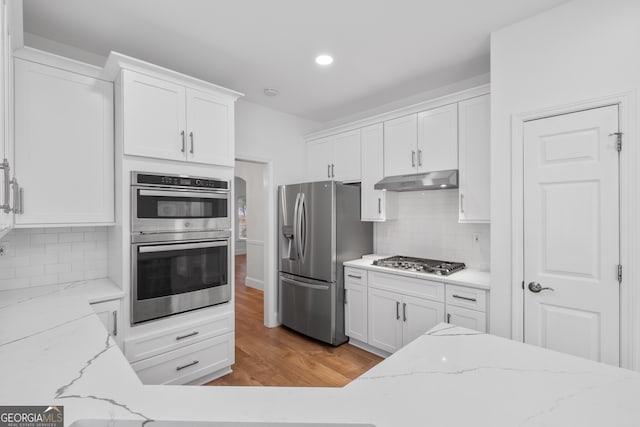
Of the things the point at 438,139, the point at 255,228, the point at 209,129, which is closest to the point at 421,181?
the point at 438,139

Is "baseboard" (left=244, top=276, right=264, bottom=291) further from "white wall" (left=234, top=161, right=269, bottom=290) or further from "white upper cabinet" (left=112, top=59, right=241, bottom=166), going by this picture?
"white upper cabinet" (left=112, top=59, right=241, bottom=166)

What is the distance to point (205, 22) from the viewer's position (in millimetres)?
2156

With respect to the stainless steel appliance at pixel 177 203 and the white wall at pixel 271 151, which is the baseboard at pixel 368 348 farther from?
the stainless steel appliance at pixel 177 203

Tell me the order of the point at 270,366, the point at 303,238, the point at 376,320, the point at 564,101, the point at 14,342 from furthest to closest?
the point at 303,238 → the point at 376,320 → the point at 270,366 → the point at 564,101 → the point at 14,342

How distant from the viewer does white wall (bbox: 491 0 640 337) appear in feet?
5.85

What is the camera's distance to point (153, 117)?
2258 millimetres

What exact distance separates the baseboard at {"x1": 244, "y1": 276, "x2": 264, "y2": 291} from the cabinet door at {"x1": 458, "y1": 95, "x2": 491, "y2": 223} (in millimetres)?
4131

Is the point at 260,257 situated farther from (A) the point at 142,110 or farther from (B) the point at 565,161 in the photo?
(B) the point at 565,161

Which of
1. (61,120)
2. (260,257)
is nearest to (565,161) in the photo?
(61,120)

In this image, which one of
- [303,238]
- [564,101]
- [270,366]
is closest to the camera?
[564,101]

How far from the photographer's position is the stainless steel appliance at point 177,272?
2188 mm

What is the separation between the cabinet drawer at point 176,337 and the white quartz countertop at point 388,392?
1.08 metres

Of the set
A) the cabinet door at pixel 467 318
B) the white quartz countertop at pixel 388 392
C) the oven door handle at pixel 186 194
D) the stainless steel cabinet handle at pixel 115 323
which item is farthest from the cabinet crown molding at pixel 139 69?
the cabinet door at pixel 467 318

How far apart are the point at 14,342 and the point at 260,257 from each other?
474 cm
